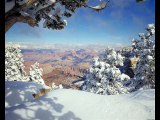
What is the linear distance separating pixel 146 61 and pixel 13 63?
72.4 ft

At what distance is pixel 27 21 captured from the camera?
7.18 metres

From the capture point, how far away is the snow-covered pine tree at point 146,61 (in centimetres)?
2677

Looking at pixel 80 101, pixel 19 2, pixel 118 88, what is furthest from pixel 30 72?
pixel 19 2

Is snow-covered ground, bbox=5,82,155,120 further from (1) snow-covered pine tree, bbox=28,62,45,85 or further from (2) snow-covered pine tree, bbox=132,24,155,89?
(1) snow-covered pine tree, bbox=28,62,45,85

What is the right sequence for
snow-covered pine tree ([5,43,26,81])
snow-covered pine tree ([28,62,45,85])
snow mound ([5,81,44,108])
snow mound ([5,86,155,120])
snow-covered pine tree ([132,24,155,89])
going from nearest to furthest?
snow mound ([5,86,155,120]) → snow mound ([5,81,44,108]) → snow-covered pine tree ([132,24,155,89]) → snow-covered pine tree ([5,43,26,81]) → snow-covered pine tree ([28,62,45,85])

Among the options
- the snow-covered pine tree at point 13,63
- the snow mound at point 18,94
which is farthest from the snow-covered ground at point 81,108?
the snow-covered pine tree at point 13,63

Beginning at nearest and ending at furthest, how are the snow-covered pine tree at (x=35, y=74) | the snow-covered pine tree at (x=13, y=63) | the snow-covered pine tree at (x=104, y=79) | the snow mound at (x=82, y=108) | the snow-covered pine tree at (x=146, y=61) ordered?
1. the snow mound at (x=82, y=108)
2. the snow-covered pine tree at (x=146, y=61)
3. the snow-covered pine tree at (x=104, y=79)
4. the snow-covered pine tree at (x=13, y=63)
5. the snow-covered pine tree at (x=35, y=74)

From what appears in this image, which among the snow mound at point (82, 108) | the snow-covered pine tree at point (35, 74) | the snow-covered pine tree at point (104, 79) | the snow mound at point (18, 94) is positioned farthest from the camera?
the snow-covered pine tree at point (35, 74)

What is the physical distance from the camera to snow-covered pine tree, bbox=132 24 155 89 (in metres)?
26.8

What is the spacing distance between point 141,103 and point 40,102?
432cm

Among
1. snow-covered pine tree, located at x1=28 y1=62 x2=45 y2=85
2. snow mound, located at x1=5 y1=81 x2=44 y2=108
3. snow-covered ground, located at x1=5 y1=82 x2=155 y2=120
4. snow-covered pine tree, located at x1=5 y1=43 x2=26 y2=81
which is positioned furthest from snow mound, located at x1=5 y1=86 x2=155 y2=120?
snow-covered pine tree, located at x1=28 y1=62 x2=45 y2=85

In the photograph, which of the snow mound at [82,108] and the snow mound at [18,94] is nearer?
the snow mound at [82,108]

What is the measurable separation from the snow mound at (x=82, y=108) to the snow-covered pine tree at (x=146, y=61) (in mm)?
16936

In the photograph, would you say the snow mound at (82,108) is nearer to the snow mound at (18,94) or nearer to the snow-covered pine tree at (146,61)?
the snow mound at (18,94)
